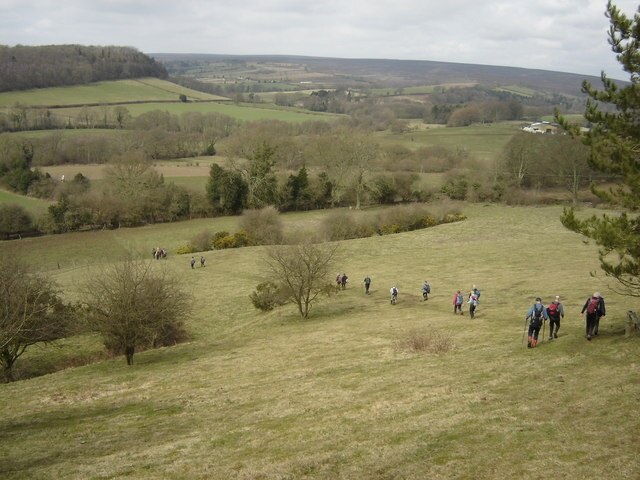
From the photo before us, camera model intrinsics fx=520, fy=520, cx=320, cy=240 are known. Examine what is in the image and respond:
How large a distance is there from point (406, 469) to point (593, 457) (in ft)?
14.7

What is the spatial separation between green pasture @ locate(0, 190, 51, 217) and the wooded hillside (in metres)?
77.0

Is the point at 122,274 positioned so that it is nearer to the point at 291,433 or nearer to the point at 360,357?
the point at 360,357

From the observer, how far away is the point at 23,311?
28.7 metres

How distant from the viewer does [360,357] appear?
958 inches

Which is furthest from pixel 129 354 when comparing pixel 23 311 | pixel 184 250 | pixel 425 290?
pixel 184 250

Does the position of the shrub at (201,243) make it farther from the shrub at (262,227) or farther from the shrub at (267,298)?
the shrub at (267,298)

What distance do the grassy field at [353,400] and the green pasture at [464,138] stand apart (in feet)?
269

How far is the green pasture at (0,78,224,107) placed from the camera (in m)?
139

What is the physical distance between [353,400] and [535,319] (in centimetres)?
851

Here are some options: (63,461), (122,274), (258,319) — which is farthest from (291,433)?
(258,319)

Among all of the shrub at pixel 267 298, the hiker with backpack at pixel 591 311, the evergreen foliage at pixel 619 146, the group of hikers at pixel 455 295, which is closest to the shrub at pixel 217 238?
the group of hikers at pixel 455 295

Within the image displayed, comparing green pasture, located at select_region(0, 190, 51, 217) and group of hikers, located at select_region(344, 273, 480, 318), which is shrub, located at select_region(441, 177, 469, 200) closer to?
group of hikers, located at select_region(344, 273, 480, 318)

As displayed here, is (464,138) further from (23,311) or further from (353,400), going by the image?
(353,400)

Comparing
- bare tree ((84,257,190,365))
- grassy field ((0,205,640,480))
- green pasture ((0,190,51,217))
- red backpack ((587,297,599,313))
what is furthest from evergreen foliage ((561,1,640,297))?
green pasture ((0,190,51,217))
